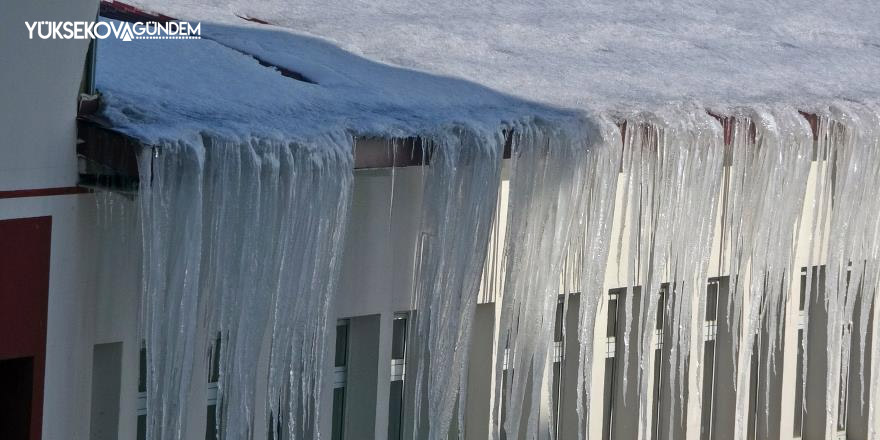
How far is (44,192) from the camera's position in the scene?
401cm

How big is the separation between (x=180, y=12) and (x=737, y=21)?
136 inches

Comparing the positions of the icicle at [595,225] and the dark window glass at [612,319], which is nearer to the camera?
the icicle at [595,225]

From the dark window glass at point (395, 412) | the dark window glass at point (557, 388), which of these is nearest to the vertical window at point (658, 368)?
the dark window glass at point (557, 388)

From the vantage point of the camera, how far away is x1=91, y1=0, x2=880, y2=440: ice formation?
4.07 metres

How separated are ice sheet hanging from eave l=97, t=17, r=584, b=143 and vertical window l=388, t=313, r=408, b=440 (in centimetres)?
122

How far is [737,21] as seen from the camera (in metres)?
7.34

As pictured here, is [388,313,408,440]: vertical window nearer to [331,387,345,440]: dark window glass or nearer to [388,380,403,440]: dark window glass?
[388,380,403,440]: dark window glass

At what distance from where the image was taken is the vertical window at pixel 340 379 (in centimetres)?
546

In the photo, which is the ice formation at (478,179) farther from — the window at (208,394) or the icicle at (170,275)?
the window at (208,394)

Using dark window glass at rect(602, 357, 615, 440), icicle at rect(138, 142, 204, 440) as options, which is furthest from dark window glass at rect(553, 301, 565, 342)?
icicle at rect(138, 142, 204, 440)

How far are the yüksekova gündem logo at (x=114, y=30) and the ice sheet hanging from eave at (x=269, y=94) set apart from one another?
3.1 inches

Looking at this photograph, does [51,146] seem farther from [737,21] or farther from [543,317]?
[737,21]

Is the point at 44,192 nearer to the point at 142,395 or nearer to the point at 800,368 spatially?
the point at 142,395

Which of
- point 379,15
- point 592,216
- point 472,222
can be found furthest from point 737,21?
point 472,222
